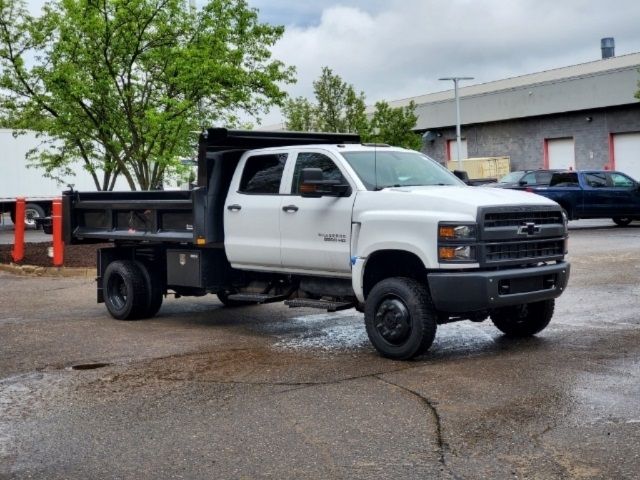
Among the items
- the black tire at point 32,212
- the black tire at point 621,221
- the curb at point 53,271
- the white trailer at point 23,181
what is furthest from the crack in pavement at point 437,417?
the black tire at point 32,212

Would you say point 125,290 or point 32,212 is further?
point 32,212

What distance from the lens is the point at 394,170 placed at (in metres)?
9.66

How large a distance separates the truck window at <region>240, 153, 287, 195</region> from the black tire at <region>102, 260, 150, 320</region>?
2.10 metres

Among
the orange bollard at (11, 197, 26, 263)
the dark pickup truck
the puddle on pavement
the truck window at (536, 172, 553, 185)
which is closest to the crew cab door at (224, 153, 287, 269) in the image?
the puddle on pavement

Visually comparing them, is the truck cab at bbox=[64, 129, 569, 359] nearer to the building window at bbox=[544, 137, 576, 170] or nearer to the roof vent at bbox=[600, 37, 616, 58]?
the building window at bbox=[544, 137, 576, 170]

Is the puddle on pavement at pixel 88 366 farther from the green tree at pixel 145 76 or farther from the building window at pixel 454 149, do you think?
the building window at pixel 454 149

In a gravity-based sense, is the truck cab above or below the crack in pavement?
above

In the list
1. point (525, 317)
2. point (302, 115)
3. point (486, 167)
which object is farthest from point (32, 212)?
point (525, 317)

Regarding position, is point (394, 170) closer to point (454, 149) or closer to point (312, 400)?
point (312, 400)

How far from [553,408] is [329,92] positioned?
3055 centimetres

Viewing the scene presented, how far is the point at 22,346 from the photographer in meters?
9.95

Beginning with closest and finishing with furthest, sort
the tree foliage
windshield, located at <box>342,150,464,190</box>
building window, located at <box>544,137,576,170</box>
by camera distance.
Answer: windshield, located at <box>342,150,464,190</box>
the tree foliage
building window, located at <box>544,137,576,170</box>

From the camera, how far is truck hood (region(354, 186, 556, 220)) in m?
8.48

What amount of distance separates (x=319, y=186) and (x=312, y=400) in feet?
8.79
